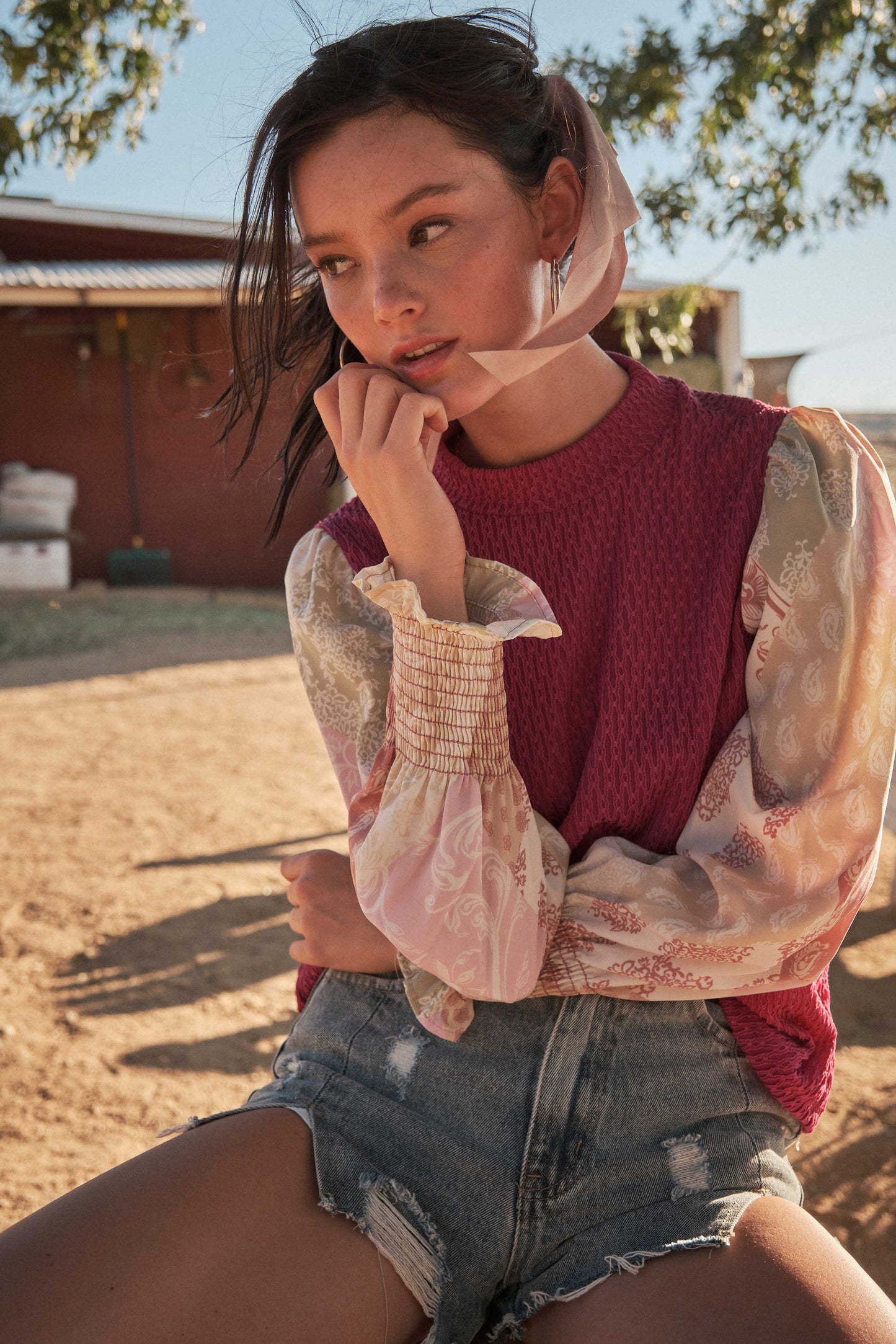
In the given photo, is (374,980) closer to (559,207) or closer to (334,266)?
(334,266)

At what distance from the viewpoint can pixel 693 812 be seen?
135cm

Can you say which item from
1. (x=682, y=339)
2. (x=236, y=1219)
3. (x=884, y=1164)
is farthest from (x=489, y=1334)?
(x=682, y=339)

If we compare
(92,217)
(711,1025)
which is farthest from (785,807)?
(92,217)

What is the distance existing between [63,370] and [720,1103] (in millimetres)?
11662

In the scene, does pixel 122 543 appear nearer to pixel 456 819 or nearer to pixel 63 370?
pixel 63 370

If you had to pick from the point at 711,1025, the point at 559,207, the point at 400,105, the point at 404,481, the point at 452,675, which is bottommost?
the point at 711,1025

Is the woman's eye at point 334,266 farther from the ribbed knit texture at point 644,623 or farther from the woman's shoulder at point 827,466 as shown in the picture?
the woman's shoulder at point 827,466

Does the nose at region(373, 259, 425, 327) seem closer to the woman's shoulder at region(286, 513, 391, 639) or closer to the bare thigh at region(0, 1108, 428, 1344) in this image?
the woman's shoulder at region(286, 513, 391, 639)

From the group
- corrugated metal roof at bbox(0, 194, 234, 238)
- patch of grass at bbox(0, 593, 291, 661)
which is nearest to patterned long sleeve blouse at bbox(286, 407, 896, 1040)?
patch of grass at bbox(0, 593, 291, 661)

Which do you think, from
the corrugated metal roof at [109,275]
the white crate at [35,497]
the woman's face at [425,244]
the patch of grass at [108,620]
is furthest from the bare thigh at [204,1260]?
the white crate at [35,497]

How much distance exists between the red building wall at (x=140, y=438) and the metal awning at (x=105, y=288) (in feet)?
0.99

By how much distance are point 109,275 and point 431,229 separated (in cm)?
1094

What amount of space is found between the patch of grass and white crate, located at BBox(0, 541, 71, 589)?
0.25 metres

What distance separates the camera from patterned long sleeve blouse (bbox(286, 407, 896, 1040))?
4.12 feet
